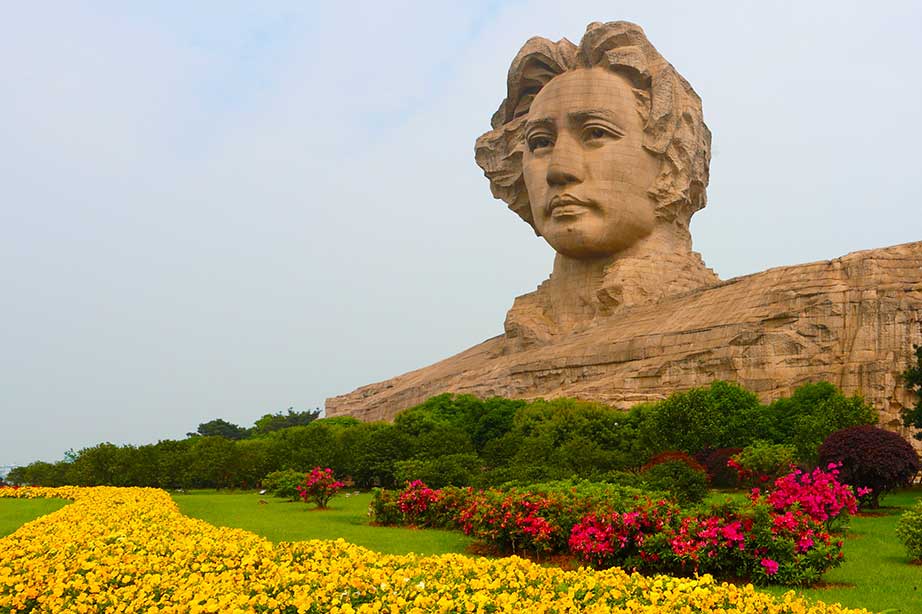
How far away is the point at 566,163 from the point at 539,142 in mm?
1809

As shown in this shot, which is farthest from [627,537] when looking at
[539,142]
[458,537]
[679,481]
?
[539,142]

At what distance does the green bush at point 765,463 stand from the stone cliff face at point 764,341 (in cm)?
645

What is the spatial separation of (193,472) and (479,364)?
12522mm

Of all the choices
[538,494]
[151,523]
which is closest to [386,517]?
[538,494]

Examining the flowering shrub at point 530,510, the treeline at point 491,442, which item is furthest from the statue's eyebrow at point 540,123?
the flowering shrub at point 530,510

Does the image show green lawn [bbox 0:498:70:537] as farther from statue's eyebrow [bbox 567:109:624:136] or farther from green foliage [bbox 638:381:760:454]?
statue's eyebrow [bbox 567:109:624:136]

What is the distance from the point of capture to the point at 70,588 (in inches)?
200

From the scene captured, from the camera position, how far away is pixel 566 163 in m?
28.3

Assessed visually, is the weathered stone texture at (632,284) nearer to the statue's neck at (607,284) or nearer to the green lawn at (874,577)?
the statue's neck at (607,284)

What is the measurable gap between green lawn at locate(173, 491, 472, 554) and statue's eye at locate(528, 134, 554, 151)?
16.6 meters

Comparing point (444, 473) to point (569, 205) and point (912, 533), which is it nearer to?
point (912, 533)

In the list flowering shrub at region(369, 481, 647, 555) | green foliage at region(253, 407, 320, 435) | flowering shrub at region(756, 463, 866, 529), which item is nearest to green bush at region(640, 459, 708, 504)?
flowering shrub at region(369, 481, 647, 555)

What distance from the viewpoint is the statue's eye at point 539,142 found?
96.5 ft

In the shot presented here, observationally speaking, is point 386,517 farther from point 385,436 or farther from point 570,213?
point 570,213
